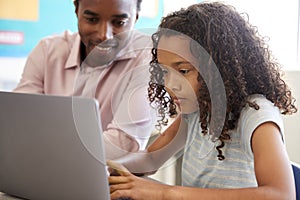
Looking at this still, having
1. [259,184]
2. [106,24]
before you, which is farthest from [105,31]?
[259,184]

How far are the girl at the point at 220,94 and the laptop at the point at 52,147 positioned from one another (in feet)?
0.30

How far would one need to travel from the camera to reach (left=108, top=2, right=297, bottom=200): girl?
91cm

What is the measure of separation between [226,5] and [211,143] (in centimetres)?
31

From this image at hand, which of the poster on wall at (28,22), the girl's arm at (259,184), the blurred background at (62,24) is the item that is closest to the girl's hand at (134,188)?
the girl's arm at (259,184)

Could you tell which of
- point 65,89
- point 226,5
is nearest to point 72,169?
point 226,5

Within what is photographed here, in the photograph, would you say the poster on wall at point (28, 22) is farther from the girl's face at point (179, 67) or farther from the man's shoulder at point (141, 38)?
the girl's face at point (179, 67)

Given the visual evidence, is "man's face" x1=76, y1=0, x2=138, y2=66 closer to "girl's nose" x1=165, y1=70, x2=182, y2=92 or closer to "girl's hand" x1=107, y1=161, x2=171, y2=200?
"girl's nose" x1=165, y1=70, x2=182, y2=92

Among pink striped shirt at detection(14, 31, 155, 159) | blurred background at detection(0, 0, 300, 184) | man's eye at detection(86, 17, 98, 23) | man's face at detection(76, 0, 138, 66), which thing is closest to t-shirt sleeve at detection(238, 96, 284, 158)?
pink striped shirt at detection(14, 31, 155, 159)

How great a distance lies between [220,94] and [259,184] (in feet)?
0.68

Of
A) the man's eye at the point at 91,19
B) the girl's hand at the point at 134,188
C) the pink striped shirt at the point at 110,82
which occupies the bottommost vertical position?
the girl's hand at the point at 134,188

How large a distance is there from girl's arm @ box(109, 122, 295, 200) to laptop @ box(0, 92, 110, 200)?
0.08 meters

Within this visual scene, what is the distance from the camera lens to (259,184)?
2.83ft

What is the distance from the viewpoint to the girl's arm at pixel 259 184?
84cm

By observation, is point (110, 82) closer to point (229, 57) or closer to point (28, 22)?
point (229, 57)
